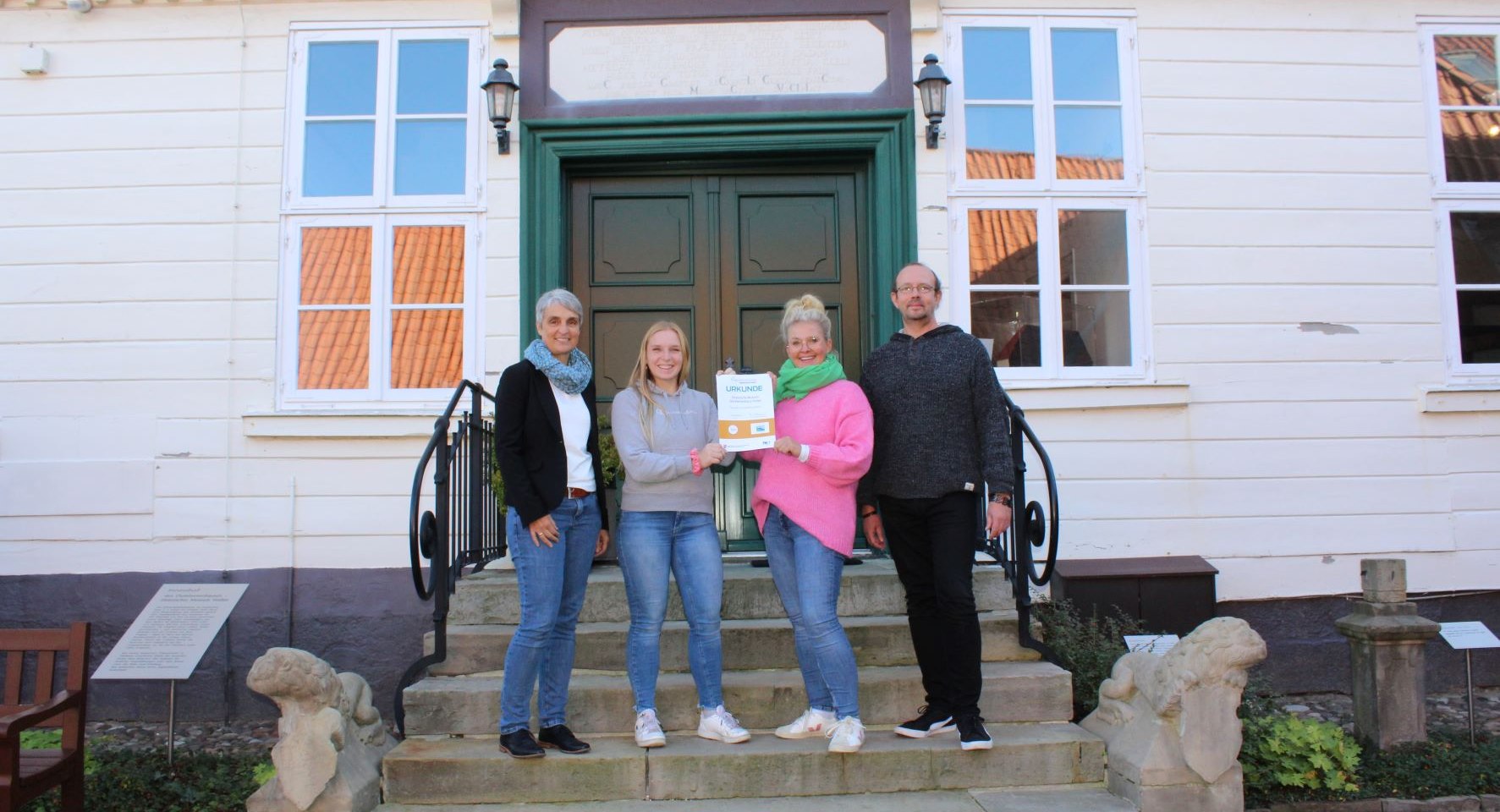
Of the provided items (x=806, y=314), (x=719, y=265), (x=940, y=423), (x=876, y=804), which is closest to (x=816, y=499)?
(x=940, y=423)

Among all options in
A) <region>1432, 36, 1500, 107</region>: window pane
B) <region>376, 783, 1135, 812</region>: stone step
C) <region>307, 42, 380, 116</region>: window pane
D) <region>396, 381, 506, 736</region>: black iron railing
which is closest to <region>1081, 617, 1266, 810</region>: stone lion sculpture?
<region>376, 783, 1135, 812</region>: stone step

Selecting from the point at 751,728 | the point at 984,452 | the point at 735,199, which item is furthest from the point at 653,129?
the point at 751,728

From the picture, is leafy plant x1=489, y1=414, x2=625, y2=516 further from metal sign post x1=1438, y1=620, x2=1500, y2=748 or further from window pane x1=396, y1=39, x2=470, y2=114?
metal sign post x1=1438, y1=620, x2=1500, y2=748

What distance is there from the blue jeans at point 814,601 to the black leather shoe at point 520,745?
102cm

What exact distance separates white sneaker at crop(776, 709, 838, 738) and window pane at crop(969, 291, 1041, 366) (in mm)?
2587

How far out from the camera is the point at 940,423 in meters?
3.85

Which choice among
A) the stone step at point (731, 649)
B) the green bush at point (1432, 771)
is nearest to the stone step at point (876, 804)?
the stone step at point (731, 649)

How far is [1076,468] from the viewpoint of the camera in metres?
5.64

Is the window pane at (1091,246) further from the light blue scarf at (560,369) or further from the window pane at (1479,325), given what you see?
the light blue scarf at (560,369)

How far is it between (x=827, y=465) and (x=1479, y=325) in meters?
4.55

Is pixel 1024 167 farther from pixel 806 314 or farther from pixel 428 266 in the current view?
pixel 428 266

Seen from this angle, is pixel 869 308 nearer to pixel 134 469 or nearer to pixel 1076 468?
pixel 1076 468

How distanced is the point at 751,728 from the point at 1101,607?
7.50 ft

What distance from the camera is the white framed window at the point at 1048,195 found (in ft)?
19.0
